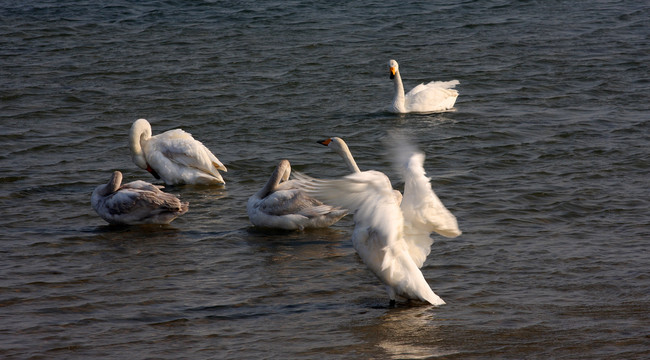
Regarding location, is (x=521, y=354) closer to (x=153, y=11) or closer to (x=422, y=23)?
(x=422, y=23)

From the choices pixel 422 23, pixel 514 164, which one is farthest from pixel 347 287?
pixel 422 23

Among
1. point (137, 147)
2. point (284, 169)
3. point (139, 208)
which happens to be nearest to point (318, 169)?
point (284, 169)

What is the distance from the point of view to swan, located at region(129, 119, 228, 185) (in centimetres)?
1001

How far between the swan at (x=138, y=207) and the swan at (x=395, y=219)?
261 centimetres

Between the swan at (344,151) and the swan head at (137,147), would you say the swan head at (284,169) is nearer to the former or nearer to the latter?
the swan at (344,151)

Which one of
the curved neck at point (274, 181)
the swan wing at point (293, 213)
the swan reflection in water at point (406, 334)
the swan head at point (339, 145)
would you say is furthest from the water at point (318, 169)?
the swan head at point (339, 145)

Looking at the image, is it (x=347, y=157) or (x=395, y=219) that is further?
(x=347, y=157)

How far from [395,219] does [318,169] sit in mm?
4463

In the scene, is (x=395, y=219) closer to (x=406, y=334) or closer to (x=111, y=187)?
(x=406, y=334)

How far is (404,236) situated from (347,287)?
678mm

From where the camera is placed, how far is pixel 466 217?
8.53 metres

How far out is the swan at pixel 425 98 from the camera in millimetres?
12898

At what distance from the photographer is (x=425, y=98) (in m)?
13.0

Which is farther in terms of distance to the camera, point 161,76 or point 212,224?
point 161,76
